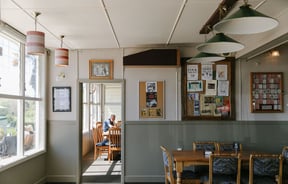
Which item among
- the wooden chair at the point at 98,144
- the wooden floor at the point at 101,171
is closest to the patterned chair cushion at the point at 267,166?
the wooden floor at the point at 101,171

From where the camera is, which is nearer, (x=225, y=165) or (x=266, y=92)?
(x=225, y=165)

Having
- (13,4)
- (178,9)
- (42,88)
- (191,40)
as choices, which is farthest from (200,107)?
(13,4)

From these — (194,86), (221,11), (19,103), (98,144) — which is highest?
(221,11)

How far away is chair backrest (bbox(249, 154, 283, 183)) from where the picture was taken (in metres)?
3.60

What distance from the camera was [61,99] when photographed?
5.61 meters

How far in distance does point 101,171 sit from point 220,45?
4451 mm

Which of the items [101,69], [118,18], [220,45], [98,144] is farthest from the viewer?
[98,144]

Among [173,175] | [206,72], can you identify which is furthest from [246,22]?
[206,72]

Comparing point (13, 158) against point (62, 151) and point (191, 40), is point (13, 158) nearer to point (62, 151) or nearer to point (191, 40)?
point (62, 151)

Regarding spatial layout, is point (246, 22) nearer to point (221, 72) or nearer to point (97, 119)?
point (221, 72)

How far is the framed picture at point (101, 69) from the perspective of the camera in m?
5.57

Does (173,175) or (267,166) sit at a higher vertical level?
(267,166)

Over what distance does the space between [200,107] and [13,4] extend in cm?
365

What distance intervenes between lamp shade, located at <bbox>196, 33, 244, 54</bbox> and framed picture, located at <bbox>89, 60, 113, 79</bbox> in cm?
283
